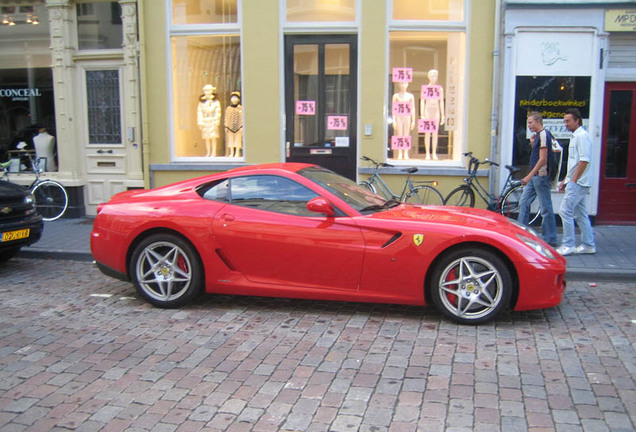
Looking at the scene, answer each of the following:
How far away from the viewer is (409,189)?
→ 10.3m

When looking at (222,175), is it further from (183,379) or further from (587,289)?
(587,289)

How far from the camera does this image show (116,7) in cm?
1124

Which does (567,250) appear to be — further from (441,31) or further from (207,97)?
(207,97)

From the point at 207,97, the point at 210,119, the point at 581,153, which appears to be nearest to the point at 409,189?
the point at 581,153

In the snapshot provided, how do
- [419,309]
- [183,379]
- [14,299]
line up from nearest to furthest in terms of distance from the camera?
[183,379], [419,309], [14,299]

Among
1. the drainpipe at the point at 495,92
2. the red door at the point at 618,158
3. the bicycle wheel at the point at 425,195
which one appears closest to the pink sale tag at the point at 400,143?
the bicycle wheel at the point at 425,195

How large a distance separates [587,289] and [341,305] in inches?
115

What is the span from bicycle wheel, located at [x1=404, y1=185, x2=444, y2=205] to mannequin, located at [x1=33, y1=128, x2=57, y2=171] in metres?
7.08

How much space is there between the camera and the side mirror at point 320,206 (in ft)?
17.7

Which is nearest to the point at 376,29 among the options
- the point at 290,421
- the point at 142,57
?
the point at 142,57

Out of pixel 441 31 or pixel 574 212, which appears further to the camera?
pixel 441 31

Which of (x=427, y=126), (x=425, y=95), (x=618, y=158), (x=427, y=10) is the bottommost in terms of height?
(x=618, y=158)

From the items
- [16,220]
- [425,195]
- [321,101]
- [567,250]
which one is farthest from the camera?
[321,101]

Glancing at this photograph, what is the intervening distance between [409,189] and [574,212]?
9.68 feet
